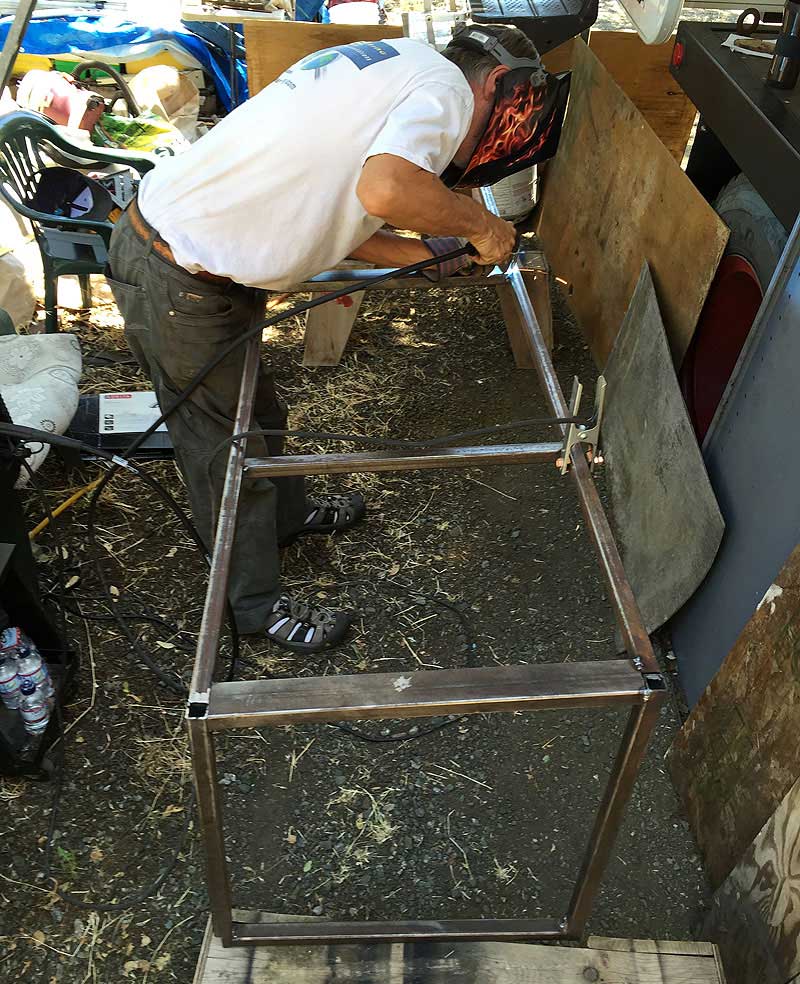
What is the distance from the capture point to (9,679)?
251cm

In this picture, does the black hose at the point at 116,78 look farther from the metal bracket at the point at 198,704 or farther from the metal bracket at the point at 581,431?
the metal bracket at the point at 198,704

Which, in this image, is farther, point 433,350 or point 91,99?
point 91,99

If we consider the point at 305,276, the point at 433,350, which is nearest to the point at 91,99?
the point at 433,350

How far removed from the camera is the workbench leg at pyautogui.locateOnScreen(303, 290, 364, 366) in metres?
4.18

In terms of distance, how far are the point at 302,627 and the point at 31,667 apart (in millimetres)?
860

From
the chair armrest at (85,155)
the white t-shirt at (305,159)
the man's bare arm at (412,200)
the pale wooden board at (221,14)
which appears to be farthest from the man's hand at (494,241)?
the pale wooden board at (221,14)

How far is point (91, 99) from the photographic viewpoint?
5055mm

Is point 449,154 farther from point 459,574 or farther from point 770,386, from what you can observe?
point 459,574

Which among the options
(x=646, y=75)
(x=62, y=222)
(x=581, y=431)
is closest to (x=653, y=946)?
(x=581, y=431)

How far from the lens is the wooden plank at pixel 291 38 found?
4332 mm

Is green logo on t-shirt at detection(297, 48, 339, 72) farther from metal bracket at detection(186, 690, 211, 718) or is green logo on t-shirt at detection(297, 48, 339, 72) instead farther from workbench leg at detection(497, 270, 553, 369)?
workbench leg at detection(497, 270, 553, 369)

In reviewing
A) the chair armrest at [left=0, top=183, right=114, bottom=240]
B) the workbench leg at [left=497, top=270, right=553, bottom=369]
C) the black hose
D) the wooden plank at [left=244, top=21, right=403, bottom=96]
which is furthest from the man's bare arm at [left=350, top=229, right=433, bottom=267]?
the black hose

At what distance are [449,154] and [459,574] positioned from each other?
164 cm

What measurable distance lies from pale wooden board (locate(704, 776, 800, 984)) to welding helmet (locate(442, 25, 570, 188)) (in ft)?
5.43
